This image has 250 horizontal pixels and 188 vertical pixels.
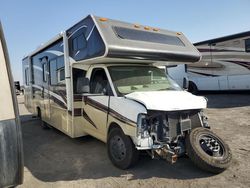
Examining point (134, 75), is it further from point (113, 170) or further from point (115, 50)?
point (113, 170)

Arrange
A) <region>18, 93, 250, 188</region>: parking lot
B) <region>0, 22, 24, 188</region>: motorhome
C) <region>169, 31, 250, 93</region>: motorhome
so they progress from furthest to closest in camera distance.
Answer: <region>169, 31, 250, 93</region>: motorhome
<region>18, 93, 250, 188</region>: parking lot
<region>0, 22, 24, 188</region>: motorhome

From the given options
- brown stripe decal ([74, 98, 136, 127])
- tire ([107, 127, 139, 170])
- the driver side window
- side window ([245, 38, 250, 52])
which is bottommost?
tire ([107, 127, 139, 170])

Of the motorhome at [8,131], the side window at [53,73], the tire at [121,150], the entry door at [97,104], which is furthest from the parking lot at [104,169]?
the side window at [53,73]

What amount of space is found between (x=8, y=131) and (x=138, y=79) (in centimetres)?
311

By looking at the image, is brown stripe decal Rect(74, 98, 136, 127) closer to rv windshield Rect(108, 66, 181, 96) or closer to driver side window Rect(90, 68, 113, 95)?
driver side window Rect(90, 68, 113, 95)

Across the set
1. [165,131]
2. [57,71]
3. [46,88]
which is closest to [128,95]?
[165,131]

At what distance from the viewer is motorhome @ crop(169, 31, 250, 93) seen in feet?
43.1

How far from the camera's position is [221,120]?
8688 mm

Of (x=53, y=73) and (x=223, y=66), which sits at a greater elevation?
(x=223, y=66)

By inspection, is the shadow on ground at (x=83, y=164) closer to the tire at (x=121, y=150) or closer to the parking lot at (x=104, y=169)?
the parking lot at (x=104, y=169)

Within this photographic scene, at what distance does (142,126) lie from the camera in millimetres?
4363

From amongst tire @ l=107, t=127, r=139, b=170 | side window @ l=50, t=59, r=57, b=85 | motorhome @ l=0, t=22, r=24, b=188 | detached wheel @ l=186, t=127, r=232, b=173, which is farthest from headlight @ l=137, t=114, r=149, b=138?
side window @ l=50, t=59, r=57, b=85

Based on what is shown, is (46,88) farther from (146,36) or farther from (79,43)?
(146,36)

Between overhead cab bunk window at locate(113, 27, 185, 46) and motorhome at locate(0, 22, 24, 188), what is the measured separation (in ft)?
8.19
